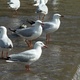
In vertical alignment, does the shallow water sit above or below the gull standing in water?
below

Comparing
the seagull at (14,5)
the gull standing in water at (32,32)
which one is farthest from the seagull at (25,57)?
the seagull at (14,5)

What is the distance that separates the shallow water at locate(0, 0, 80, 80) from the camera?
8.31 meters

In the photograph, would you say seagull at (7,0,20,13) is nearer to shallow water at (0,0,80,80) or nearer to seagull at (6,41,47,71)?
shallow water at (0,0,80,80)

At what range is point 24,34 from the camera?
10734 mm

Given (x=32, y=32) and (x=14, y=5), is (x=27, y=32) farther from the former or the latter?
(x=14, y=5)

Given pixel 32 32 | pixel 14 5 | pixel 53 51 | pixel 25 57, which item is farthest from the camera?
pixel 14 5

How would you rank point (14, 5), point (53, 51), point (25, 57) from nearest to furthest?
point (25, 57), point (53, 51), point (14, 5)

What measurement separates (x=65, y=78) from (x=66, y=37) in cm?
409

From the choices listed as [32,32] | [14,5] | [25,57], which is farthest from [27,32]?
[14,5]

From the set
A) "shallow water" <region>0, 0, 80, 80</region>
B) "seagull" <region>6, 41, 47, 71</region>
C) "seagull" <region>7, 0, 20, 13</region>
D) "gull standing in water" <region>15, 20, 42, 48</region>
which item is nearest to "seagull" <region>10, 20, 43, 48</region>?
"gull standing in water" <region>15, 20, 42, 48</region>

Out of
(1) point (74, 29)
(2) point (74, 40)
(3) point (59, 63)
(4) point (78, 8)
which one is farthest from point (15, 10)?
(3) point (59, 63)

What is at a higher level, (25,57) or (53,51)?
(25,57)

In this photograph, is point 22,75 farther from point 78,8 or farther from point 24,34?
point 78,8

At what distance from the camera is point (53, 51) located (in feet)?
34.2
